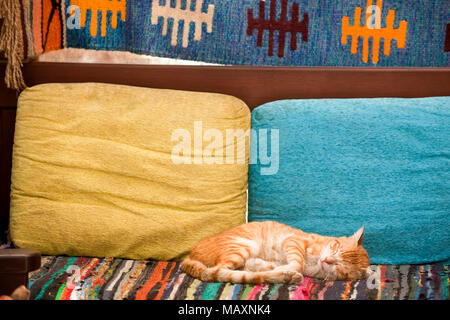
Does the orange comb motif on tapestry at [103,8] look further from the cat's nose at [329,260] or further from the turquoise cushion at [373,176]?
the cat's nose at [329,260]

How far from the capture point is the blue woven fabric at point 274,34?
5.69 ft

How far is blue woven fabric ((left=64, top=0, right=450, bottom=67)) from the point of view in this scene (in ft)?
5.69

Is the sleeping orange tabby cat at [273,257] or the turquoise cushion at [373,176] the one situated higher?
the turquoise cushion at [373,176]

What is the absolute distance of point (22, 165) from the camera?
1597 mm

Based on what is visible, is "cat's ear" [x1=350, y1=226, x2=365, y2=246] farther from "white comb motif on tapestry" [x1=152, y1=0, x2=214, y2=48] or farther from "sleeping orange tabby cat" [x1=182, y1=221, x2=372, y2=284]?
"white comb motif on tapestry" [x1=152, y1=0, x2=214, y2=48]

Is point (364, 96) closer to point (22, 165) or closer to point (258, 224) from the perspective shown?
point (258, 224)

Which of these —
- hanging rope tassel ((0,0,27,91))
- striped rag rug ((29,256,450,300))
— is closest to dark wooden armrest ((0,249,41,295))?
striped rag rug ((29,256,450,300))

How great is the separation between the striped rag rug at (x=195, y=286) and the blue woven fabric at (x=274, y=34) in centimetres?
77

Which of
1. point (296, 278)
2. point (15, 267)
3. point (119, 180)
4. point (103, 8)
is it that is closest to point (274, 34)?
point (103, 8)

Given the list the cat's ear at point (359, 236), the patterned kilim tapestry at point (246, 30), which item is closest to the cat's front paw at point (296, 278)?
the cat's ear at point (359, 236)

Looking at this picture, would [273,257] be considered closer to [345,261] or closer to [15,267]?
[345,261]

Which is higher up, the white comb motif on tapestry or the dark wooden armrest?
the white comb motif on tapestry

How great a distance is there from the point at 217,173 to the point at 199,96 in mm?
274

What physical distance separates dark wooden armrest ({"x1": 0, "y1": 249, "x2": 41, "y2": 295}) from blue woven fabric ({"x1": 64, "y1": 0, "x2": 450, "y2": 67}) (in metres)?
0.96
